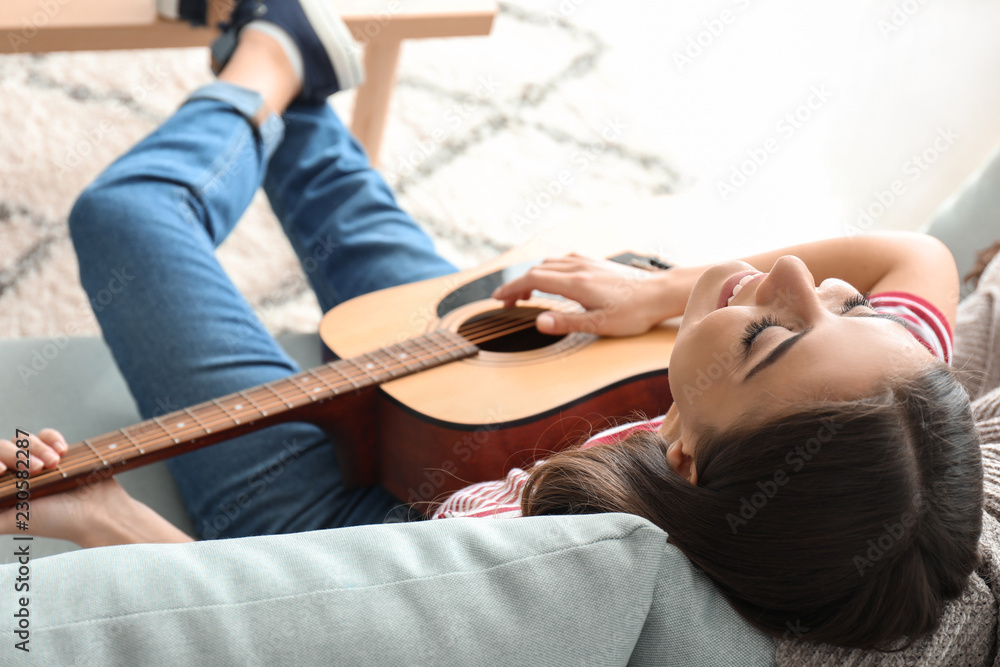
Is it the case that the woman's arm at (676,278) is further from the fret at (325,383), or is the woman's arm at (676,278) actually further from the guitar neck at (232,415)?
the fret at (325,383)

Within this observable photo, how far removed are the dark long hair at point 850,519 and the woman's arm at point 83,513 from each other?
545 mm

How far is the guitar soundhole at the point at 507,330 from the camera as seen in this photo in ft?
3.37

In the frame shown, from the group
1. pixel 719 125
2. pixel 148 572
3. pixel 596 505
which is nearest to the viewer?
pixel 148 572

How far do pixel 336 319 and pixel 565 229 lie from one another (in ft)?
1.33

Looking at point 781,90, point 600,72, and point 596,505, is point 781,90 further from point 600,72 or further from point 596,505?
point 596,505

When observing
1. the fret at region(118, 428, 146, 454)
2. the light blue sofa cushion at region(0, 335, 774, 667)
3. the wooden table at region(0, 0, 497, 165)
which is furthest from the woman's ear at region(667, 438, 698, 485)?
the wooden table at region(0, 0, 497, 165)

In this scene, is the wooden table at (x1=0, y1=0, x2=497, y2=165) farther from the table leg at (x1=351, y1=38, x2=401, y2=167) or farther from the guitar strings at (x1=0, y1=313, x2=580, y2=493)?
the guitar strings at (x1=0, y1=313, x2=580, y2=493)

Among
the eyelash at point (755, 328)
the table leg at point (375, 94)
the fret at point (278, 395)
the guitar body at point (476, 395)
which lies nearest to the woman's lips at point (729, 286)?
the eyelash at point (755, 328)

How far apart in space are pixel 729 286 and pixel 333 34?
817 millimetres

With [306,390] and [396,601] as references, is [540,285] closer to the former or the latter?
[306,390]

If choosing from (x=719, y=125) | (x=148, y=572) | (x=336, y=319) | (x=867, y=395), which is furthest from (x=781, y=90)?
(x=148, y=572)

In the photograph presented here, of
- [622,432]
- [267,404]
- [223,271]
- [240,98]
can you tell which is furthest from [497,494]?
[240,98]

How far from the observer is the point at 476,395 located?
0.89 metres

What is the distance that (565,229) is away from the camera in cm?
121
